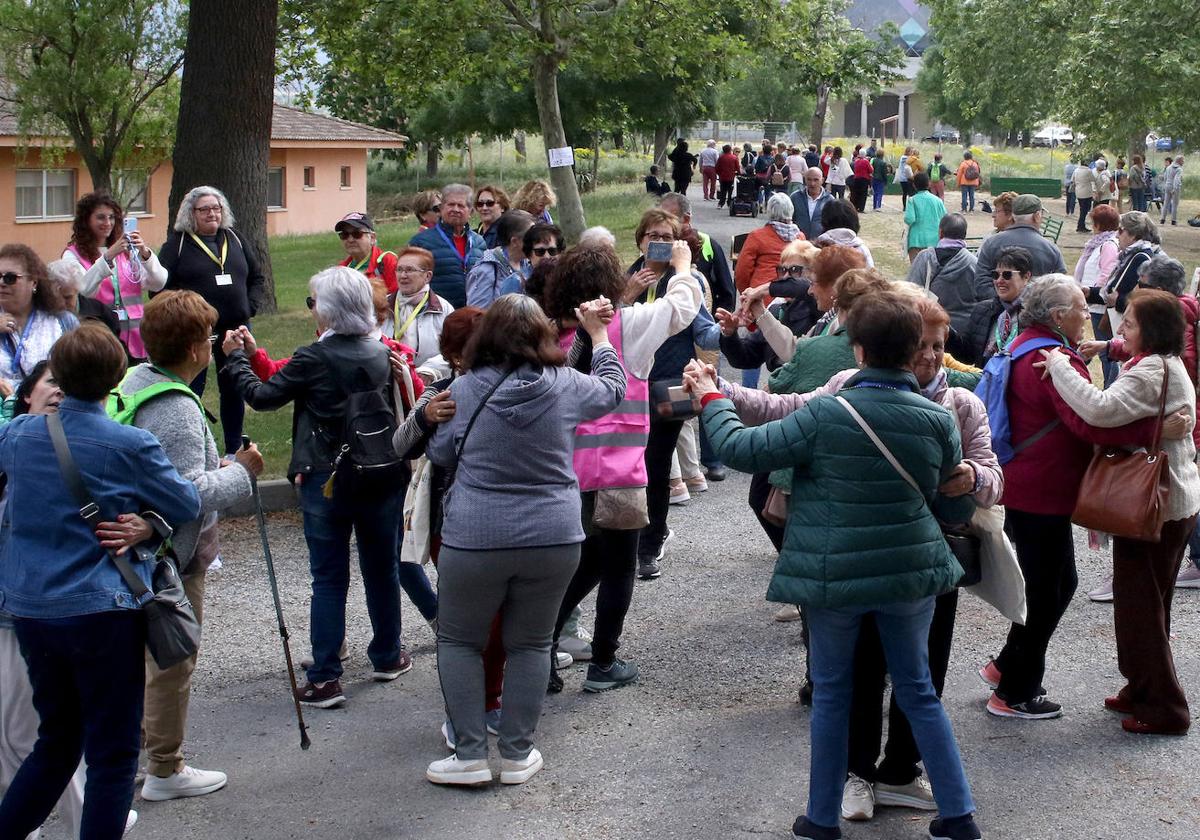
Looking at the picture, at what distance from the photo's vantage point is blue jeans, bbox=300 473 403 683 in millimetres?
5469

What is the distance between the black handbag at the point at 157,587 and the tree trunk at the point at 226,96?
9475mm

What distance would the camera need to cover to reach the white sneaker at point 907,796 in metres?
4.68

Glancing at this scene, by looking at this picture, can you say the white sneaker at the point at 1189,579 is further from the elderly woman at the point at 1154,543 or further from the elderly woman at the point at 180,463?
the elderly woman at the point at 180,463

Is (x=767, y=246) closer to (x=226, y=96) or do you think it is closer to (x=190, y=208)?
(x=190, y=208)

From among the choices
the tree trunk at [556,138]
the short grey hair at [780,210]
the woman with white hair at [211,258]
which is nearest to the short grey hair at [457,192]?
the woman with white hair at [211,258]

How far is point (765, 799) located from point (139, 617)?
222 cm

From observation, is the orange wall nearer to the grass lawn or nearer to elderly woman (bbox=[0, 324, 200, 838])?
the grass lawn

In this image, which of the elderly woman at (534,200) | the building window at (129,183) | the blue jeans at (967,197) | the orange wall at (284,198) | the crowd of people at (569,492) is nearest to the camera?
the crowd of people at (569,492)

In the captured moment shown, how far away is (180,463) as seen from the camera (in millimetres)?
4406

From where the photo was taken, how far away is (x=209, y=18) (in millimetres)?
12680

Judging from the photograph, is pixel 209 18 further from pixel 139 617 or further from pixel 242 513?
pixel 139 617

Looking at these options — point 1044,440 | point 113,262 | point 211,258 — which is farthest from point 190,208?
point 1044,440

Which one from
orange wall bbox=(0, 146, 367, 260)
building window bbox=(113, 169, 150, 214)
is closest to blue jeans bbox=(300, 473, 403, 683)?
building window bbox=(113, 169, 150, 214)

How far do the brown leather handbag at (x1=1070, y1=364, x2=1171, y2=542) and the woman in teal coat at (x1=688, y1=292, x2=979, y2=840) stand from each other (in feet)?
3.63
